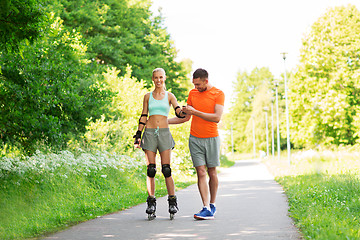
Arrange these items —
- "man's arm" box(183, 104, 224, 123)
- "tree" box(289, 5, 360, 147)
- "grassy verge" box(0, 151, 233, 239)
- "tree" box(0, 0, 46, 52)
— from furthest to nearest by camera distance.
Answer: "tree" box(289, 5, 360, 147), "man's arm" box(183, 104, 224, 123), "grassy verge" box(0, 151, 233, 239), "tree" box(0, 0, 46, 52)

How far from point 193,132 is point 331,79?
108ft

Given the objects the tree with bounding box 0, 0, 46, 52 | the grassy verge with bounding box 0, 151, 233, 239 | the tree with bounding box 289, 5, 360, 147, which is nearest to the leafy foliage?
the grassy verge with bounding box 0, 151, 233, 239

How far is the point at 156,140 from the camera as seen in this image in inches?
272

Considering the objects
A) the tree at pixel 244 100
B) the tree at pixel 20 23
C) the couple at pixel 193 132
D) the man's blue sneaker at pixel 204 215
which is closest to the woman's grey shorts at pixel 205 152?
the couple at pixel 193 132

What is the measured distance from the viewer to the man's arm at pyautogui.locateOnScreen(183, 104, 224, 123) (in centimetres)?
675

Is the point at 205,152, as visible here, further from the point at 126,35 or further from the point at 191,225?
the point at 126,35

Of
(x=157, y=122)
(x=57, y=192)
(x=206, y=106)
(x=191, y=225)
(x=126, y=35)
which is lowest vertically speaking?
(x=191, y=225)

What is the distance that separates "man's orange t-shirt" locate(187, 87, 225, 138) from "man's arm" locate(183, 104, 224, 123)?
0.29ft

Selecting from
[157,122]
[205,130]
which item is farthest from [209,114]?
[157,122]

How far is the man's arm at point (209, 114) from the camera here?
6.75 metres

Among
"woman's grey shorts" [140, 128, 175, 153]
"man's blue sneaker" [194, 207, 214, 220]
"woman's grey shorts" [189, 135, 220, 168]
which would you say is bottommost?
"man's blue sneaker" [194, 207, 214, 220]

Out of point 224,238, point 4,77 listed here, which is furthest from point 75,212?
point 4,77

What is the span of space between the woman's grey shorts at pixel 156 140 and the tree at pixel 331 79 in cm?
3113

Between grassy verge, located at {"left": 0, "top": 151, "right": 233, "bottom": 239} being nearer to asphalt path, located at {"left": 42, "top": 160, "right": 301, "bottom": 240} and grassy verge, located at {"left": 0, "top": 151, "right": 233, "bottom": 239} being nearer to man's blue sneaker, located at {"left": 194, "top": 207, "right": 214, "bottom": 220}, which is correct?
asphalt path, located at {"left": 42, "top": 160, "right": 301, "bottom": 240}
